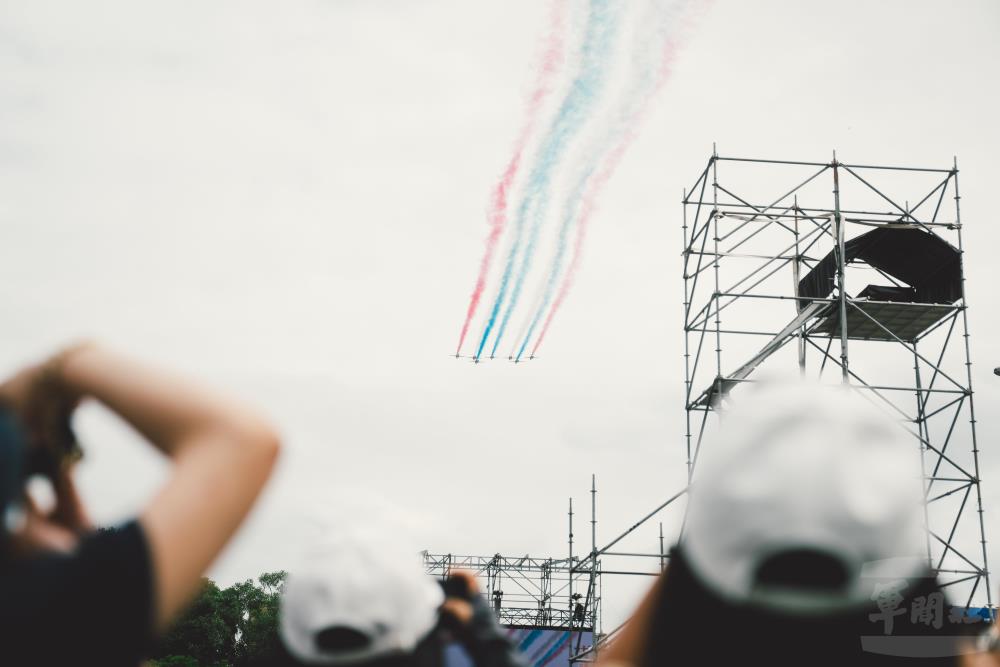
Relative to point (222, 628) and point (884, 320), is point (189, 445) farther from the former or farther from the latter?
point (222, 628)

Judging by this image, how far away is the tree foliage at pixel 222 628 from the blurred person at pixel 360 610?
5914cm

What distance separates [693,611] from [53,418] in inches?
28.0

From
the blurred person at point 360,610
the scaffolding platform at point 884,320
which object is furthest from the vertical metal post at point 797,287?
the blurred person at point 360,610

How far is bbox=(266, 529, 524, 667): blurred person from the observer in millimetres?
1488

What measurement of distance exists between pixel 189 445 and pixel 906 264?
14.9 m

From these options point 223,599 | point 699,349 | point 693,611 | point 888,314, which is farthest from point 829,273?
point 223,599

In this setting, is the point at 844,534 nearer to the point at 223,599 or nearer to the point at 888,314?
the point at 888,314

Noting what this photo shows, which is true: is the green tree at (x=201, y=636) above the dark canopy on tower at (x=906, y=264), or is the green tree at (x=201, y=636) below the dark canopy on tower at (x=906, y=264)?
above

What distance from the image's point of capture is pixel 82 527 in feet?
3.99

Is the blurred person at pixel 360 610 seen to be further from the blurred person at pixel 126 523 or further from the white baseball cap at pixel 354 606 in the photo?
the blurred person at pixel 126 523

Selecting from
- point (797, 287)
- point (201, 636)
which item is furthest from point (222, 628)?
point (797, 287)

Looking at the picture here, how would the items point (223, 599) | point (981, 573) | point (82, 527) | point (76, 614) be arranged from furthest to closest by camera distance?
point (223, 599) < point (981, 573) < point (82, 527) < point (76, 614)

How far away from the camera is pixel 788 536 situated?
893 millimetres

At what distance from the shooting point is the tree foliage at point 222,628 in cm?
6125
